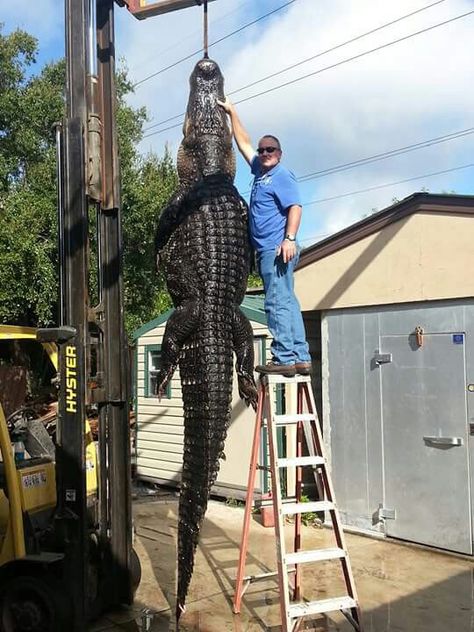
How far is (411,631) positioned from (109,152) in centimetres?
380

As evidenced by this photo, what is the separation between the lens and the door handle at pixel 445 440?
18.8 feet

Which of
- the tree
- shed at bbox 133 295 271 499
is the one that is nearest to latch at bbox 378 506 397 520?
shed at bbox 133 295 271 499

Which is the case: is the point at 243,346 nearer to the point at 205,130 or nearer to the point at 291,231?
the point at 291,231

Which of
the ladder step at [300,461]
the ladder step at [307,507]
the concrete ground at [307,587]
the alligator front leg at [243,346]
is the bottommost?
the concrete ground at [307,587]

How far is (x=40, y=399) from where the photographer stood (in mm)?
7836

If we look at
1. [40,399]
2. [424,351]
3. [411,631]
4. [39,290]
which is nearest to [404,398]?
[424,351]

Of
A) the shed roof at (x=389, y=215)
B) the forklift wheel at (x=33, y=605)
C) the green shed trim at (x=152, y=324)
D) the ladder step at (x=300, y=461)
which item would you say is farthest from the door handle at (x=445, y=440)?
the green shed trim at (x=152, y=324)

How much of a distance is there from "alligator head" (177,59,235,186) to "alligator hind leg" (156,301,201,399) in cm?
77

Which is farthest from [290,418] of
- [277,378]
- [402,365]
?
[402,365]

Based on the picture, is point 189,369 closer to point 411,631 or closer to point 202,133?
point 202,133

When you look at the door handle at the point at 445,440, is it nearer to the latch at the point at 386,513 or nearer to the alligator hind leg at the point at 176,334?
the latch at the point at 386,513

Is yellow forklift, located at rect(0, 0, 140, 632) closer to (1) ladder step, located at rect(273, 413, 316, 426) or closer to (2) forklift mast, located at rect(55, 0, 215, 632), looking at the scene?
(2) forklift mast, located at rect(55, 0, 215, 632)

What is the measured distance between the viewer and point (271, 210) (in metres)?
3.67

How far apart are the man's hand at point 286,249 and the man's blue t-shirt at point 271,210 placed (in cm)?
4
